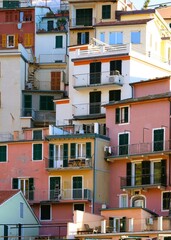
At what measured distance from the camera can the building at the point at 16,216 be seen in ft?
305

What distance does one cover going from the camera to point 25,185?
99.4 m

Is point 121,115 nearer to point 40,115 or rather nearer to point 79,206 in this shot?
point 79,206

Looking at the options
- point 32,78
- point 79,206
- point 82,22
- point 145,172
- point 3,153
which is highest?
point 82,22

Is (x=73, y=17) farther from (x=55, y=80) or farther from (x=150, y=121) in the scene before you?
(x=150, y=121)

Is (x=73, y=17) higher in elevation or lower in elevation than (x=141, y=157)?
higher

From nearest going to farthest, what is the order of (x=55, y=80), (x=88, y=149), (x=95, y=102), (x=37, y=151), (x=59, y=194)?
(x=59, y=194) < (x=88, y=149) < (x=37, y=151) < (x=95, y=102) < (x=55, y=80)

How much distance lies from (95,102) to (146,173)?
12721 millimetres

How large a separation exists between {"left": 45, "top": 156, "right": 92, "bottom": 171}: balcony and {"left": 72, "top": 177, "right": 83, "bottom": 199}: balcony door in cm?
112

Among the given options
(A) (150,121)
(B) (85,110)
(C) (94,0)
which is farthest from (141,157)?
(C) (94,0)

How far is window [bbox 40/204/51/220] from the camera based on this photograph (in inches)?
3853

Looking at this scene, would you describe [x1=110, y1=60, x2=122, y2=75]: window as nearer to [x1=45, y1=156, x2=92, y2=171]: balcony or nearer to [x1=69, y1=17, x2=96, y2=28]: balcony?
[x1=45, y1=156, x2=92, y2=171]: balcony

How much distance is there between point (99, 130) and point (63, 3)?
109ft

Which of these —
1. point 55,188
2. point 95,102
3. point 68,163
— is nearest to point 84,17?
point 95,102

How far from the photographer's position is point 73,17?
12094 centimetres
